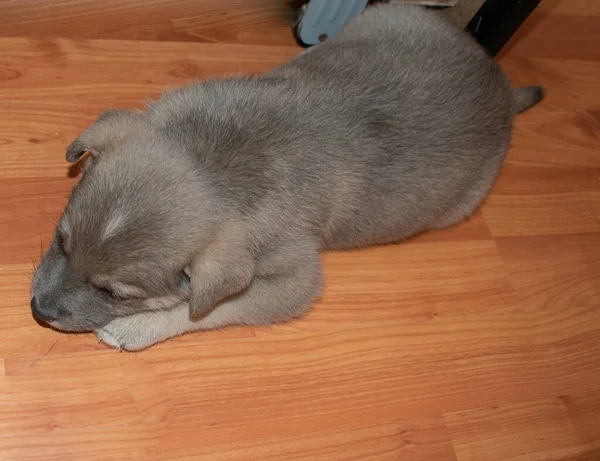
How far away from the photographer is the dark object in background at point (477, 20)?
3.57m

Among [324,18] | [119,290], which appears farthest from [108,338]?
[324,18]

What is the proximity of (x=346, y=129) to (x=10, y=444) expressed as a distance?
1600 millimetres

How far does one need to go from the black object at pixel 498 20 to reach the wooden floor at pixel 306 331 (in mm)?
439

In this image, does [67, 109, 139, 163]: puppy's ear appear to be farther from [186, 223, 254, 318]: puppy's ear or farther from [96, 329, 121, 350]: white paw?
[96, 329, 121, 350]: white paw

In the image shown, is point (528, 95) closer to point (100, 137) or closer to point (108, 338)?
point (100, 137)

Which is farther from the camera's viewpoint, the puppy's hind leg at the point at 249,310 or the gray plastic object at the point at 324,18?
the gray plastic object at the point at 324,18

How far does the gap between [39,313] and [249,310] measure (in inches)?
29.9

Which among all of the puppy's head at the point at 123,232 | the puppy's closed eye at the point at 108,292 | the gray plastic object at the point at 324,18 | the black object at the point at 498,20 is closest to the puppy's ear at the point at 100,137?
the puppy's head at the point at 123,232

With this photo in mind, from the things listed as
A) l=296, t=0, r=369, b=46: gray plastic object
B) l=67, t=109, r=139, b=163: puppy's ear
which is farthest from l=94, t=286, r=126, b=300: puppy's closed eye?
l=296, t=0, r=369, b=46: gray plastic object

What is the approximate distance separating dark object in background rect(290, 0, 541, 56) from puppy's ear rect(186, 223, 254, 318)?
1610mm

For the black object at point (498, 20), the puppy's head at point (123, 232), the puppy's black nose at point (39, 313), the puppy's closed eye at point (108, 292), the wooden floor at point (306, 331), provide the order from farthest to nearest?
the black object at point (498, 20) < the wooden floor at point (306, 331) < the puppy's black nose at point (39, 313) < the puppy's closed eye at point (108, 292) < the puppy's head at point (123, 232)

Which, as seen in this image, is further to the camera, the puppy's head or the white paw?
the white paw

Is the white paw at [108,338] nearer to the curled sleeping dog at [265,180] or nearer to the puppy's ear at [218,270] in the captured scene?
the curled sleeping dog at [265,180]

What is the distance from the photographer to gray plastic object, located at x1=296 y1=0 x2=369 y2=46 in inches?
141
